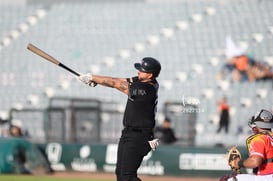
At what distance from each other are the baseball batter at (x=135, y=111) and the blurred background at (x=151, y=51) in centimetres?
1554

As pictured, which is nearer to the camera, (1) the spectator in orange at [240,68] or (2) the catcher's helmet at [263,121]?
(2) the catcher's helmet at [263,121]

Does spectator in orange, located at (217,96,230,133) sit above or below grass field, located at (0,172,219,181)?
above

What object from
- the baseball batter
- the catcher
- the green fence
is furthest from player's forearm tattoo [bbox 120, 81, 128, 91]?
the green fence

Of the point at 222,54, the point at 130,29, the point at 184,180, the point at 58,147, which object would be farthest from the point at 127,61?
the point at 184,180

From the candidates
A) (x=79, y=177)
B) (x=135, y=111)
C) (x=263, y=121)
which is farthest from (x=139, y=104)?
(x=79, y=177)

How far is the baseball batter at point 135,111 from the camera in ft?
30.7

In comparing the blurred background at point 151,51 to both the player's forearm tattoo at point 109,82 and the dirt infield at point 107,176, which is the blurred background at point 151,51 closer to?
the dirt infield at point 107,176

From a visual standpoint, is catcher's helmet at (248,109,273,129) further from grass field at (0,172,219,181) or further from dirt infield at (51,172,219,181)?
dirt infield at (51,172,219,181)

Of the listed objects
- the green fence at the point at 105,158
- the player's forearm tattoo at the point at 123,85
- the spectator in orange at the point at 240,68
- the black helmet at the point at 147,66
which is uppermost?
the spectator in orange at the point at 240,68

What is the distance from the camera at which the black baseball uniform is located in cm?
936

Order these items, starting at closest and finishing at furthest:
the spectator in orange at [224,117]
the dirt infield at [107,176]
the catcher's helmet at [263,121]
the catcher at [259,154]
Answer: the catcher at [259,154], the catcher's helmet at [263,121], the dirt infield at [107,176], the spectator in orange at [224,117]

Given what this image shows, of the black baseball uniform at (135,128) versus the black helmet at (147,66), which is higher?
the black helmet at (147,66)

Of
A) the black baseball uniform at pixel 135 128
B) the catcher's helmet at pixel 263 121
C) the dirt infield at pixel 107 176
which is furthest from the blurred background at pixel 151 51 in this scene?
the catcher's helmet at pixel 263 121

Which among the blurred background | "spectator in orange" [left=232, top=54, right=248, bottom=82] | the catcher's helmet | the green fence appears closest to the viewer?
the catcher's helmet
